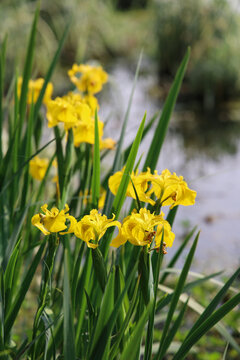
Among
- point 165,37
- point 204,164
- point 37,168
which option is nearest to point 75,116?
point 37,168

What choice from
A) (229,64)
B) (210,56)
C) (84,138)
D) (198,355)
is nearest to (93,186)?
(84,138)

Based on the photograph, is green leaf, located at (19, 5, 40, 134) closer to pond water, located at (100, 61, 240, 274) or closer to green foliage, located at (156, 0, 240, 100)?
pond water, located at (100, 61, 240, 274)

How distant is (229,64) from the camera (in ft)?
15.7

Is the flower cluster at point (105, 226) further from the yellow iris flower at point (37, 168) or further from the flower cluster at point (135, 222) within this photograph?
the yellow iris flower at point (37, 168)

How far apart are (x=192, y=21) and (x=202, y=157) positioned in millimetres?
3185

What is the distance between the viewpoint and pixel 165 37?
6.08 meters

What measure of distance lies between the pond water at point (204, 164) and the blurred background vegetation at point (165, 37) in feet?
1.41

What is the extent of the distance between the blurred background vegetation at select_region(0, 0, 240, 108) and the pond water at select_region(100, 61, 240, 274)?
0.43 metres

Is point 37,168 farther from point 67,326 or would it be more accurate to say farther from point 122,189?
point 67,326

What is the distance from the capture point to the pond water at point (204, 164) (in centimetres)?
216

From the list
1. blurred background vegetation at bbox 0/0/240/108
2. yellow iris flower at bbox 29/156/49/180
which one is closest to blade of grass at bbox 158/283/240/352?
yellow iris flower at bbox 29/156/49/180

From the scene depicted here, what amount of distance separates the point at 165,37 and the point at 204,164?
3411 mm

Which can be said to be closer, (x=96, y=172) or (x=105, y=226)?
(x=105, y=226)

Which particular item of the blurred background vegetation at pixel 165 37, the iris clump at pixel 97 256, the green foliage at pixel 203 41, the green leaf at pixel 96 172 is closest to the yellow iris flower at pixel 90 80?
the iris clump at pixel 97 256
